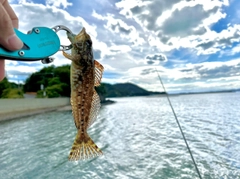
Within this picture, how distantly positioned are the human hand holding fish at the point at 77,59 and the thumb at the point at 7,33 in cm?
13

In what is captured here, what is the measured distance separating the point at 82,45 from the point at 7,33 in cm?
49

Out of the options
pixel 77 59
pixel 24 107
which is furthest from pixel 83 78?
pixel 24 107

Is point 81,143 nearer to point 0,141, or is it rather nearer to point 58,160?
point 58,160

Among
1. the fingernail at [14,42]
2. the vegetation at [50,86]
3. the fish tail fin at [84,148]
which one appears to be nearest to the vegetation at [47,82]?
the vegetation at [50,86]

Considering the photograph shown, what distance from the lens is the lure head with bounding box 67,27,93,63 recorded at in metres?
1.53

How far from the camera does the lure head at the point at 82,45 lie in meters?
1.53

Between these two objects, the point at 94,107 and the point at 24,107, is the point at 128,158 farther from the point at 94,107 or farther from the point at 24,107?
the point at 24,107

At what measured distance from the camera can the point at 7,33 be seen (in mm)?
1135

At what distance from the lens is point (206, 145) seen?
1630 cm

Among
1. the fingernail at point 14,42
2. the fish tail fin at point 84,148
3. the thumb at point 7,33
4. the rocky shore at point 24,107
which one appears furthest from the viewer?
the rocky shore at point 24,107

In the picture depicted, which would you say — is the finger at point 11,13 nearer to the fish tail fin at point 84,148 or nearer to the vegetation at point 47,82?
the fish tail fin at point 84,148

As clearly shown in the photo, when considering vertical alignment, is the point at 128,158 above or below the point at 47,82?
below

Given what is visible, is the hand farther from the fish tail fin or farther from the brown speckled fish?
the fish tail fin

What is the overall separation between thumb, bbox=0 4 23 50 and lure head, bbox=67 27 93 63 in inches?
13.6
